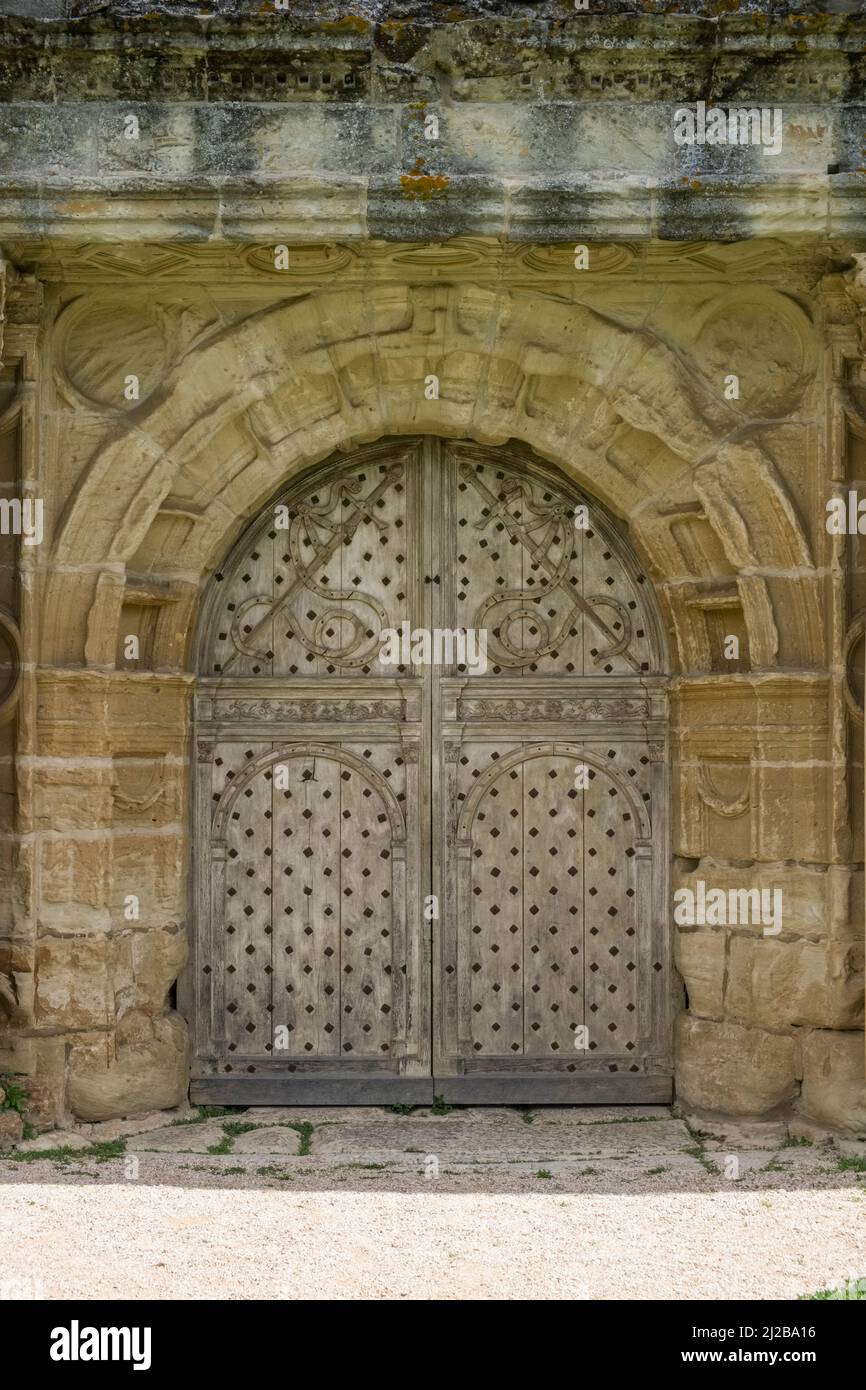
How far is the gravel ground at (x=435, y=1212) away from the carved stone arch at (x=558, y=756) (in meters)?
1.24

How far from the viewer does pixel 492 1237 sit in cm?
457

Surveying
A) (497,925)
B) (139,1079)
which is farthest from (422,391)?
(139,1079)

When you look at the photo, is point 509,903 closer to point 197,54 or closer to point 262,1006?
point 262,1006

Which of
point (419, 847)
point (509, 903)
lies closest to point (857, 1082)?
point (509, 903)

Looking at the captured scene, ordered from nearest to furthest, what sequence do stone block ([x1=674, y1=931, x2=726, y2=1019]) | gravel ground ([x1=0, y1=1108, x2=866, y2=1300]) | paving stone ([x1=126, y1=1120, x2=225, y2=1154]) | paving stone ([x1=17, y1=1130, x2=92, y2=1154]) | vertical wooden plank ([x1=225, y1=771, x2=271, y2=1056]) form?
gravel ground ([x1=0, y1=1108, x2=866, y2=1300]), paving stone ([x1=17, y1=1130, x2=92, y2=1154]), paving stone ([x1=126, y1=1120, x2=225, y2=1154]), stone block ([x1=674, y1=931, x2=726, y2=1019]), vertical wooden plank ([x1=225, y1=771, x2=271, y2=1056])

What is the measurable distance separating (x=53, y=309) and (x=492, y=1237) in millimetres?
3836

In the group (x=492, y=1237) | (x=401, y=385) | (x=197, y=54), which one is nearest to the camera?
(x=492, y=1237)

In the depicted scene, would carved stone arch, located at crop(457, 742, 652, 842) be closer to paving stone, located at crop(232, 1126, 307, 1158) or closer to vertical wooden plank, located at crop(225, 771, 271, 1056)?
vertical wooden plank, located at crop(225, 771, 271, 1056)

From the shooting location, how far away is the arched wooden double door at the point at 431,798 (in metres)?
6.33

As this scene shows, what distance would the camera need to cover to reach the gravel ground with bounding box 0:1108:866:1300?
13.5 feet

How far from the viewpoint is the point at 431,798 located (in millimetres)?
6371

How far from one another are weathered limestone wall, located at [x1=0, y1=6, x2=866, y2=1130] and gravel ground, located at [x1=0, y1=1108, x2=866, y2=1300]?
47 cm

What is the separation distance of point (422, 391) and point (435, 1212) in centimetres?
324

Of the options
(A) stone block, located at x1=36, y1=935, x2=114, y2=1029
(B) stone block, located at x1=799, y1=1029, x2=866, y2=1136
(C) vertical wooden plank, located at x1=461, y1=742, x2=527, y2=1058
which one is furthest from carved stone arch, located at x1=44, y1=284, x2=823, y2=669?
(B) stone block, located at x1=799, y1=1029, x2=866, y2=1136
